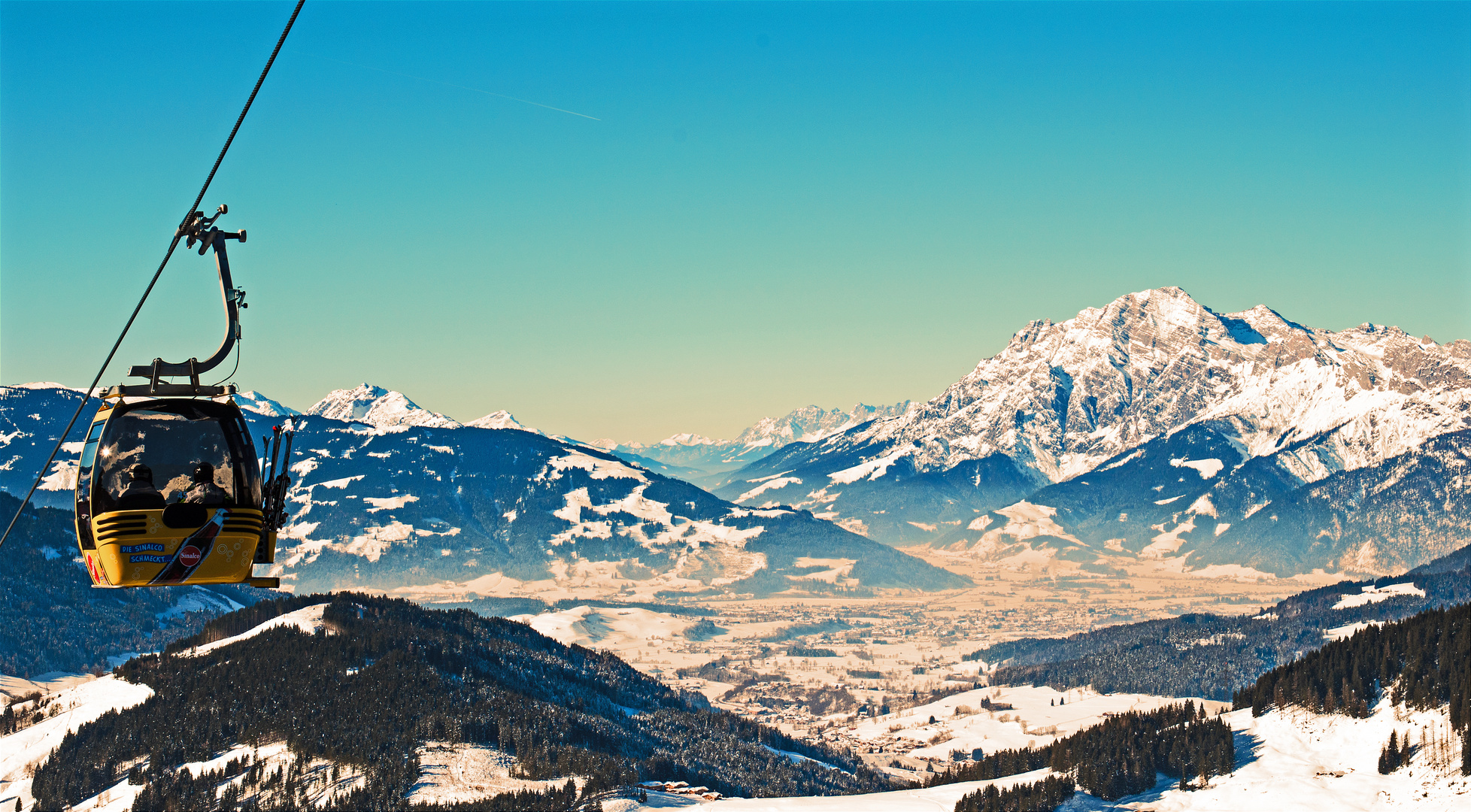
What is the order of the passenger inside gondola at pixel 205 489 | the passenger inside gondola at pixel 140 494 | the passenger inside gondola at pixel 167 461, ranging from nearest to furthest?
the passenger inside gondola at pixel 140 494
the passenger inside gondola at pixel 167 461
the passenger inside gondola at pixel 205 489

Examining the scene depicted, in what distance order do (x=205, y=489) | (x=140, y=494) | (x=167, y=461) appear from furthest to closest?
(x=167, y=461)
(x=205, y=489)
(x=140, y=494)

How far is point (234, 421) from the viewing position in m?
39.9

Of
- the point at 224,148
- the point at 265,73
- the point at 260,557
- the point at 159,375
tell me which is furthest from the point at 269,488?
the point at 265,73

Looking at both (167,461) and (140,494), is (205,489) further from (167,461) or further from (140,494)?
(167,461)

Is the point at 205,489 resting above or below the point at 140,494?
above

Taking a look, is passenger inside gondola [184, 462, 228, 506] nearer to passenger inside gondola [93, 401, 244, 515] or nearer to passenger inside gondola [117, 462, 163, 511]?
passenger inside gondola [93, 401, 244, 515]

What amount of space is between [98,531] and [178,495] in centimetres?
246

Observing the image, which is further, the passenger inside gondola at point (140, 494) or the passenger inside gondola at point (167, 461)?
the passenger inside gondola at point (167, 461)

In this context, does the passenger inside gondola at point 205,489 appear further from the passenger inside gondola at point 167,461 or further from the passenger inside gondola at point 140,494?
the passenger inside gondola at point 140,494

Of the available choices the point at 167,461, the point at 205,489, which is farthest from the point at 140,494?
the point at 167,461

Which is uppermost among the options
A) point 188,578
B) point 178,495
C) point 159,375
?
point 159,375

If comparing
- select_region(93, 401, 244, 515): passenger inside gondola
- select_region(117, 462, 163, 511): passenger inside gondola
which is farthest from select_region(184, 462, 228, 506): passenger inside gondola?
select_region(117, 462, 163, 511): passenger inside gondola

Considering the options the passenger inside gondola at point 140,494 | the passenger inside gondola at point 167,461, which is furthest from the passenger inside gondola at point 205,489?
the passenger inside gondola at point 140,494

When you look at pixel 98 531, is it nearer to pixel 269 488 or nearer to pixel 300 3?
pixel 269 488
